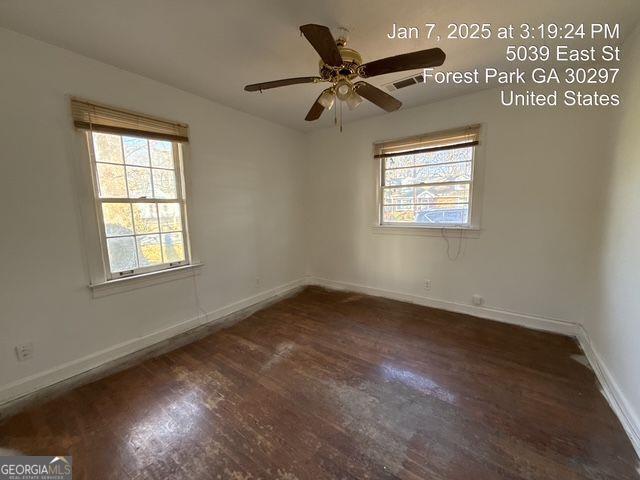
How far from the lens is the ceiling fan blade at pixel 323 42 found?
122 cm

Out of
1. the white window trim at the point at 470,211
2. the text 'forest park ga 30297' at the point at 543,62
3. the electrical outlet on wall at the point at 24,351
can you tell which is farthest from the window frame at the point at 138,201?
the white window trim at the point at 470,211

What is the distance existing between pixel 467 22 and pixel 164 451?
3241mm

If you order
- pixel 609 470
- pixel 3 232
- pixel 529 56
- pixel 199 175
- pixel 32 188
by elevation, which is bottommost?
pixel 609 470

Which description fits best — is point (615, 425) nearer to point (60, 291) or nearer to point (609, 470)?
point (609, 470)

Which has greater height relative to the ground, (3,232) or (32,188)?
(32,188)

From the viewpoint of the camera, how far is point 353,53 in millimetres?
1658

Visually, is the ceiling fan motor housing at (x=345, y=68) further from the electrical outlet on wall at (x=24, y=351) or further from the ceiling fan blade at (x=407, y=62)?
the electrical outlet on wall at (x=24, y=351)

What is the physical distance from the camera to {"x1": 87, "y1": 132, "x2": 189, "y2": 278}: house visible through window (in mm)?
2195

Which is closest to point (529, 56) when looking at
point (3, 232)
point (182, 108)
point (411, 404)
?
point (411, 404)

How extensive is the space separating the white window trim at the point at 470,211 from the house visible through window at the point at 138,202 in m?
2.50

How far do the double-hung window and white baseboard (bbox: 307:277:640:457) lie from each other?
246cm

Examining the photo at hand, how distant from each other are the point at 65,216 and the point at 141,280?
78 cm

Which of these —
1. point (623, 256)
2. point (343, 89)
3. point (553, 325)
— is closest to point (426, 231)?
point (553, 325)

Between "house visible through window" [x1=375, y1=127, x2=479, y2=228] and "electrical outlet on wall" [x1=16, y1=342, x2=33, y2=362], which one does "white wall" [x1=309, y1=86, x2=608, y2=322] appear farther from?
"electrical outlet on wall" [x1=16, y1=342, x2=33, y2=362]
